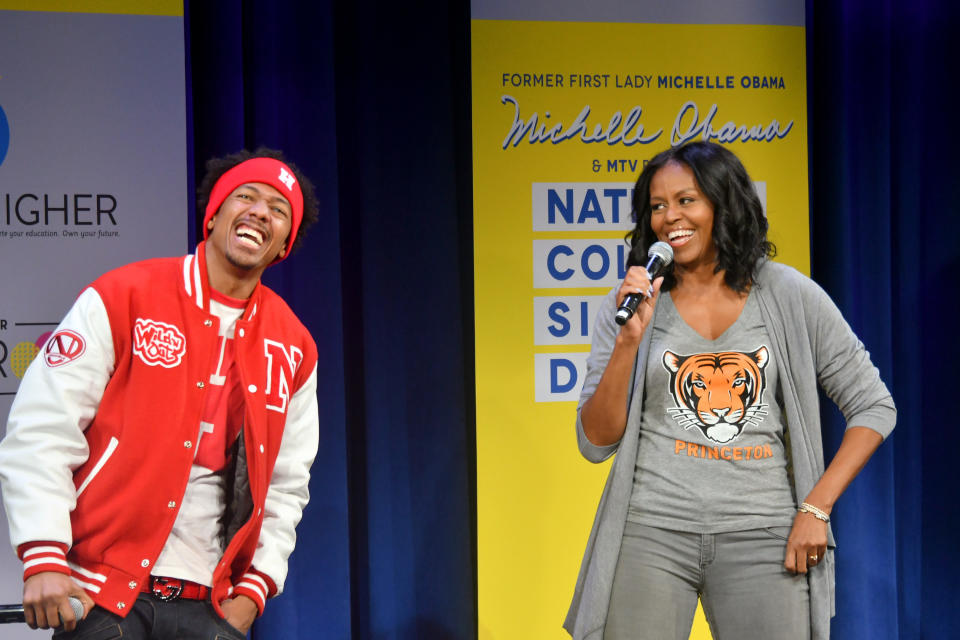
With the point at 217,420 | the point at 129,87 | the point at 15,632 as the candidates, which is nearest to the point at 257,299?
the point at 217,420

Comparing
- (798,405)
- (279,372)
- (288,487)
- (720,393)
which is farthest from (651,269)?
(288,487)

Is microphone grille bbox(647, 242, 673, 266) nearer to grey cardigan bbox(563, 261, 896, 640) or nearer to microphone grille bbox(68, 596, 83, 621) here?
grey cardigan bbox(563, 261, 896, 640)

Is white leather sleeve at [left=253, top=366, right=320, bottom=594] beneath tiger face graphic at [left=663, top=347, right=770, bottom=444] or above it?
beneath

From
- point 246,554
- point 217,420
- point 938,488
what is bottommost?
point 938,488

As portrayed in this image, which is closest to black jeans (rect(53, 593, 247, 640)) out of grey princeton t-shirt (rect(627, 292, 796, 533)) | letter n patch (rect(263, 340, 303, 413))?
letter n patch (rect(263, 340, 303, 413))

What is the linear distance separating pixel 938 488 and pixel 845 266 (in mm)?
917

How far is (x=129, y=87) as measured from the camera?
2.77 metres

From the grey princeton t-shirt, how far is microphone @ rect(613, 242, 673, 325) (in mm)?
143

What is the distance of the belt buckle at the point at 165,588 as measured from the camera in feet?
5.66

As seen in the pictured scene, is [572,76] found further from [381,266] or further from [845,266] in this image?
Answer: [845,266]

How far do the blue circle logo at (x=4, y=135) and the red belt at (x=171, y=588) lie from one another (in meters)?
1.65

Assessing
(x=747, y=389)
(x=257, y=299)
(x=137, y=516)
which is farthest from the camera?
(x=257, y=299)

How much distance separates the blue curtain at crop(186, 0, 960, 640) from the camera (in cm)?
290

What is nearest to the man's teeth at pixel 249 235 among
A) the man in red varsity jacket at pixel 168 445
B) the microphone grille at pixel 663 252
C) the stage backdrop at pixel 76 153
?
the man in red varsity jacket at pixel 168 445
